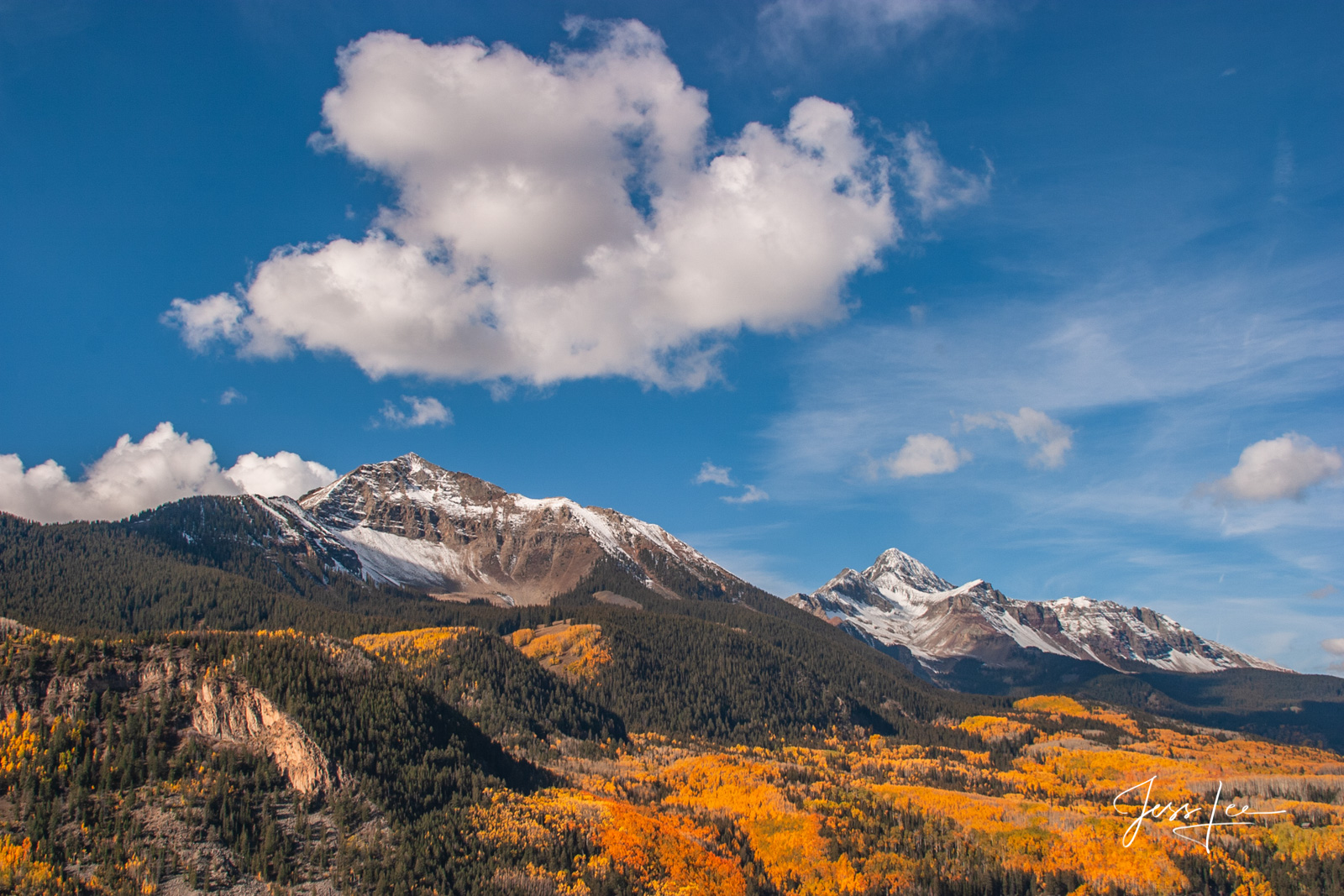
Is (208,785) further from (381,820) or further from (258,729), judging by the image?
(381,820)

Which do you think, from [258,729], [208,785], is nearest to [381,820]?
→ [258,729]

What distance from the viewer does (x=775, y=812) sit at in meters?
194

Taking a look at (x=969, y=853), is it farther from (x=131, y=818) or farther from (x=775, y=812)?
(x=131, y=818)

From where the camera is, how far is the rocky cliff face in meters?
134

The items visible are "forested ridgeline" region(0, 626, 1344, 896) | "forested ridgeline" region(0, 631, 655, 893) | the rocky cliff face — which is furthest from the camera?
the rocky cliff face

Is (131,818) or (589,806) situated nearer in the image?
(131,818)

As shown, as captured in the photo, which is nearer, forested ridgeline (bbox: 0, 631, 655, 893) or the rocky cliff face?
forested ridgeline (bbox: 0, 631, 655, 893)

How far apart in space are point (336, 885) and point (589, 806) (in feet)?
189

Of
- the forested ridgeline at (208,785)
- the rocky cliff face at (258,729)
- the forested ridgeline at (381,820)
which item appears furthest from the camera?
the rocky cliff face at (258,729)

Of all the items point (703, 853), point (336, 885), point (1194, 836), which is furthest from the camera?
point (1194, 836)

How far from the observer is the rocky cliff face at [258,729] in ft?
440

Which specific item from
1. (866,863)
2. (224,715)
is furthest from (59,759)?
(866,863)

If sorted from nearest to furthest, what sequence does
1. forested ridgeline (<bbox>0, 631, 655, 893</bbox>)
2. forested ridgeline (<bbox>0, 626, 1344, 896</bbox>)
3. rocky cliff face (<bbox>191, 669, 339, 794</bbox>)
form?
forested ridgeline (<bbox>0, 631, 655, 893</bbox>) → forested ridgeline (<bbox>0, 626, 1344, 896</bbox>) → rocky cliff face (<bbox>191, 669, 339, 794</bbox>)

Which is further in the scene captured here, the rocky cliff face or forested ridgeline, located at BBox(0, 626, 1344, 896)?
the rocky cliff face
